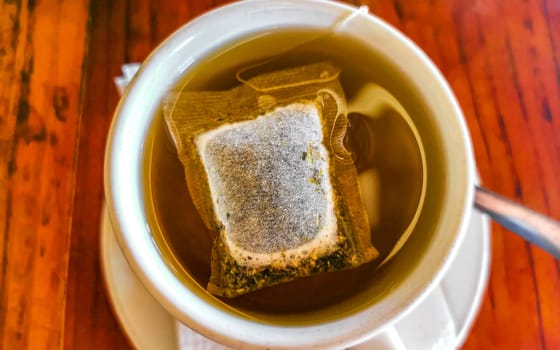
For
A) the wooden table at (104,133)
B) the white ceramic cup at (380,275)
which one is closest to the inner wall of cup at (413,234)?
the white ceramic cup at (380,275)

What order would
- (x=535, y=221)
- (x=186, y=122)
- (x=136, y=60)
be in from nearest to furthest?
1. (x=535, y=221)
2. (x=186, y=122)
3. (x=136, y=60)

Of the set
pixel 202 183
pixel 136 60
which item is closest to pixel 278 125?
pixel 202 183

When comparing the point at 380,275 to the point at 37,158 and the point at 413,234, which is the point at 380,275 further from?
the point at 37,158

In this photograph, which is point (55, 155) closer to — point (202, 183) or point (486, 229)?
point (202, 183)

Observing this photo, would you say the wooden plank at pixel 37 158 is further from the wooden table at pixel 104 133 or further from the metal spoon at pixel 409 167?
the metal spoon at pixel 409 167

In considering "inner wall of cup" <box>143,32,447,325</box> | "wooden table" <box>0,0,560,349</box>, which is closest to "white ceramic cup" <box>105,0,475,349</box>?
"inner wall of cup" <box>143,32,447,325</box>

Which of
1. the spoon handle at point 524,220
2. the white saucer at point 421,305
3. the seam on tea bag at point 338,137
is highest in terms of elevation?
the seam on tea bag at point 338,137
